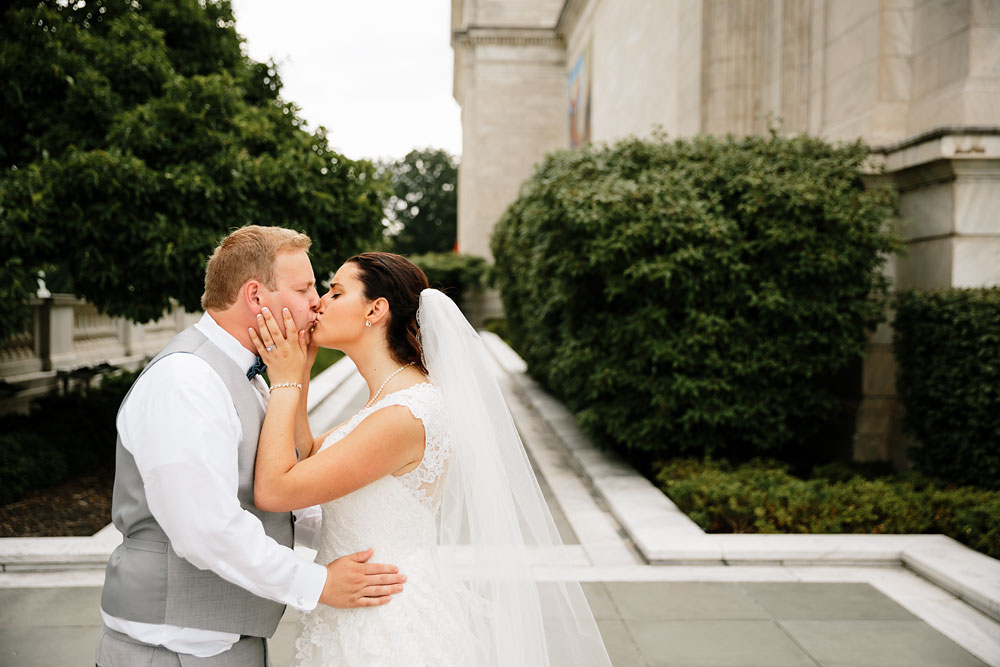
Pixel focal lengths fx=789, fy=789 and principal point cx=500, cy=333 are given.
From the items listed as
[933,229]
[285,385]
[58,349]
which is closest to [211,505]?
Result: [285,385]

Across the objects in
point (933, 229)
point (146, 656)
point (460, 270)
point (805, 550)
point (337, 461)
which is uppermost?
point (460, 270)

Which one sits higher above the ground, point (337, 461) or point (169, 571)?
point (337, 461)

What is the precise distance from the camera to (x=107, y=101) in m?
7.31

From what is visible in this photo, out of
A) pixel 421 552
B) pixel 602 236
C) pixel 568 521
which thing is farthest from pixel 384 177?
pixel 421 552

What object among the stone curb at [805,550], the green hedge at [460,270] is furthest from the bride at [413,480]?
the green hedge at [460,270]

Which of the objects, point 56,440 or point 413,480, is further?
point 56,440

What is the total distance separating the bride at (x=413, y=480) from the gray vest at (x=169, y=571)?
0.11 metres

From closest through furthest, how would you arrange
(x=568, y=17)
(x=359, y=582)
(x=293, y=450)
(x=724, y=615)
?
1. (x=293, y=450)
2. (x=359, y=582)
3. (x=724, y=615)
4. (x=568, y=17)

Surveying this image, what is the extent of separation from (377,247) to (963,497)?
604cm

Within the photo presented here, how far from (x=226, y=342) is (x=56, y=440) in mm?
7453

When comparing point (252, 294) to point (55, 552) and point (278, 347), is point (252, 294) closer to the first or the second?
point (278, 347)

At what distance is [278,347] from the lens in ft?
7.25

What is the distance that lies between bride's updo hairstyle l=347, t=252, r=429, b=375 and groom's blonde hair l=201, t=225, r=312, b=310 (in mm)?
418

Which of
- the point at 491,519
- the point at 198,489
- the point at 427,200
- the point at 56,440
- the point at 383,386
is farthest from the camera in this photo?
the point at 427,200
